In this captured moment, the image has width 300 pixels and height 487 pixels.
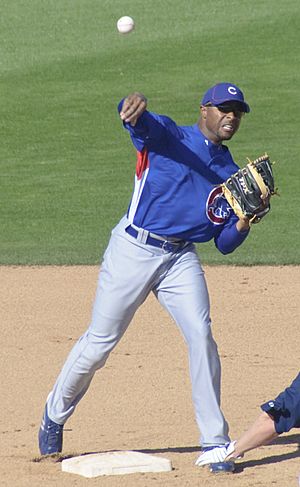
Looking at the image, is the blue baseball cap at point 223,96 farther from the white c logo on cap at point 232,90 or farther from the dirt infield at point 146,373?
the dirt infield at point 146,373

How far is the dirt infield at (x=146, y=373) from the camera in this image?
254 inches

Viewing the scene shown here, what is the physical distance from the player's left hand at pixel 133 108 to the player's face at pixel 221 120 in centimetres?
54

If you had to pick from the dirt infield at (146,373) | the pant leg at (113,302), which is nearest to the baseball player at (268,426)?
the dirt infield at (146,373)

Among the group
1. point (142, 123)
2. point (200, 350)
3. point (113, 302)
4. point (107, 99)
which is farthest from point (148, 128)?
point (107, 99)

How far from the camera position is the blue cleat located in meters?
6.54

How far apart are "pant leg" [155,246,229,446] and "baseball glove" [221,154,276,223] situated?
17.5 inches

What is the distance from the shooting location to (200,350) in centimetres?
621

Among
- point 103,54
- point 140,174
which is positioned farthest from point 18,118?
point 140,174

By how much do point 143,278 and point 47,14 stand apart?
16.3 meters

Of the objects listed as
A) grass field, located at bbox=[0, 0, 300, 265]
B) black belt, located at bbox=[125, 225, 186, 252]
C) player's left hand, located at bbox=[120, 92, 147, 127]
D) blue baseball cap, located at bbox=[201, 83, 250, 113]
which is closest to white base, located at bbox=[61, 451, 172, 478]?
black belt, located at bbox=[125, 225, 186, 252]

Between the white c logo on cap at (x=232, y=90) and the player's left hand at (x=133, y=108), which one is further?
the white c logo on cap at (x=232, y=90)

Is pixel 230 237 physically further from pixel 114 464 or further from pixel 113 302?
pixel 114 464

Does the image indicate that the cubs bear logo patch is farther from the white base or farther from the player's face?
the white base

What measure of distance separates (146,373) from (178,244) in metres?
1.97
